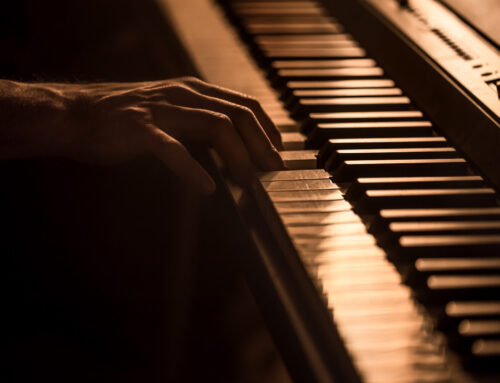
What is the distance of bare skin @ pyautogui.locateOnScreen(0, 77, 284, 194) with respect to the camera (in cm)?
96

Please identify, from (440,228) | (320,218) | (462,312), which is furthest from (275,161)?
(462,312)

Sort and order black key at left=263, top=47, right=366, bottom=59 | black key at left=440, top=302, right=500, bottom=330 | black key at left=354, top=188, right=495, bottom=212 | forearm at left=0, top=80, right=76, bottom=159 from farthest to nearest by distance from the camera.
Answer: black key at left=263, top=47, right=366, bottom=59
forearm at left=0, top=80, right=76, bottom=159
black key at left=354, top=188, right=495, bottom=212
black key at left=440, top=302, right=500, bottom=330

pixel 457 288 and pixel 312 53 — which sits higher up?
pixel 312 53

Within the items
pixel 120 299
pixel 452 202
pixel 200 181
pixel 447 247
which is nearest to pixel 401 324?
pixel 447 247

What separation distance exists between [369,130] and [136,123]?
0.40 metres

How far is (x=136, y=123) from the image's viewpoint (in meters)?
0.98

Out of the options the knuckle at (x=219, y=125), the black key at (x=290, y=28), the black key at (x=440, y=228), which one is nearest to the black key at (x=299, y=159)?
the knuckle at (x=219, y=125)

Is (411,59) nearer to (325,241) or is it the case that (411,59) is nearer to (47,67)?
(325,241)

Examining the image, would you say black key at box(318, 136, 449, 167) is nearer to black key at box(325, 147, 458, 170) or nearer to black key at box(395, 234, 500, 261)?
black key at box(325, 147, 458, 170)

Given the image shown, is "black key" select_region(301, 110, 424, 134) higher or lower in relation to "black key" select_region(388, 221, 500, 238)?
higher

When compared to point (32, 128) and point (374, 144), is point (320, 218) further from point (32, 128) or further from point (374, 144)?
point (32, 128)

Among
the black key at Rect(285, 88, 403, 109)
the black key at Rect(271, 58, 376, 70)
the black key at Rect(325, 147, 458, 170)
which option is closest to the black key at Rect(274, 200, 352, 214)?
the black key at Rect(325, 147, 458, 170)

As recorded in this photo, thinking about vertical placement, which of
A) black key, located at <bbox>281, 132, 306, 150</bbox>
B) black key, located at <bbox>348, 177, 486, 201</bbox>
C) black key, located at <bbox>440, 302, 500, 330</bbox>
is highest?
black key, located at <bbox>348, 177, 486, 201</bbox>

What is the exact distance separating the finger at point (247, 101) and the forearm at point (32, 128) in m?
0.24
